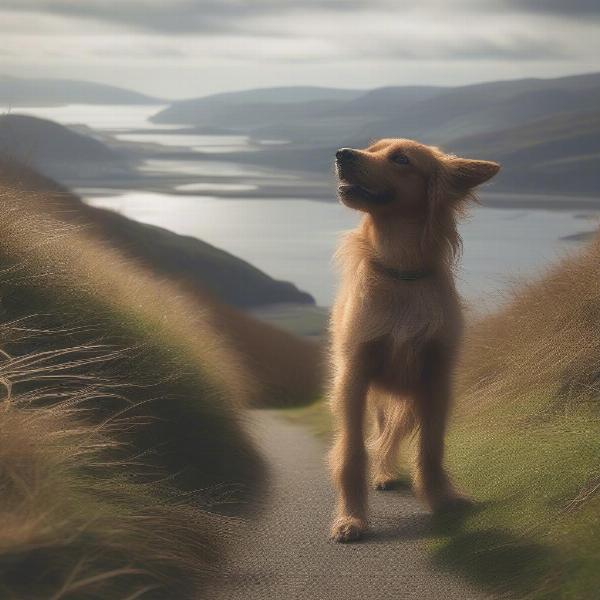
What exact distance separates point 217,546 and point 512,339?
14.1 ft

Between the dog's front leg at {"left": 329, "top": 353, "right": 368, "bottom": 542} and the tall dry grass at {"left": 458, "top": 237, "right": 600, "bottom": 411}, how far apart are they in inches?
51.1

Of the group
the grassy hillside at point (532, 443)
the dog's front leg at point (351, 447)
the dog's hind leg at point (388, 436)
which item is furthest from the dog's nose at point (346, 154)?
the grassy hillside at point (532, 443)

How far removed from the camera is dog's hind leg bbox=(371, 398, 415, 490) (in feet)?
21.2

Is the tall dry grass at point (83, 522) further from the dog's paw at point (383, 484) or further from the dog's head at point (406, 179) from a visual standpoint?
the dog's head at point (406, 179)

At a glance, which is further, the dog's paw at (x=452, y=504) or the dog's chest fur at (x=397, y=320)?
the dog's paw at (x=452, y=504)

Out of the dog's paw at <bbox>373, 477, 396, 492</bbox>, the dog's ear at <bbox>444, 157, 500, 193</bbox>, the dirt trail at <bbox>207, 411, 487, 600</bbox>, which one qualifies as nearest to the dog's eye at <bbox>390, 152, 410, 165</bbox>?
the dog's ear at <bbox>444, 157, 500, 193</bbox>

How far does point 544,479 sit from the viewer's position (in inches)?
235

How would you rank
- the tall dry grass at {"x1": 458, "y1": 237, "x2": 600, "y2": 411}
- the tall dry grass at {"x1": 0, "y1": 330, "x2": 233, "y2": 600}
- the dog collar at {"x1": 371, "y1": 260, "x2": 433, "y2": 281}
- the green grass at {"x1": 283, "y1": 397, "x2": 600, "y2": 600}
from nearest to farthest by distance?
the tall dry grass at {"x1": 0, "y1": 330, "x2": 233, "y2": 600} < the green grass at {"x1": 283, "y1": 397, "x2": 600, "y2": 600} < the dog collar at {"x1": 371, "y1": 260, "x2": 433, "y2": 281} < the tall dry grass at {"x1": 458, "y1": 237, "x2": 600, "y2": 411}

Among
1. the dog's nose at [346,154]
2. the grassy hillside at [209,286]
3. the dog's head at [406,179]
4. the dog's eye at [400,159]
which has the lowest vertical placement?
the grassy hillside at [209,286]

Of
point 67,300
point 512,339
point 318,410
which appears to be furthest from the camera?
point 318,410

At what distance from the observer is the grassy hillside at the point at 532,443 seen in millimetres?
5145

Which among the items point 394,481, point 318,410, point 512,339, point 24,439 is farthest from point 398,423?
point 318,410

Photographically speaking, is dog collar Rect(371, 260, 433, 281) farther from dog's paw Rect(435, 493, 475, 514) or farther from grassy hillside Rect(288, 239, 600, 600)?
dog's paw Rect(435, 493, 475, 514)

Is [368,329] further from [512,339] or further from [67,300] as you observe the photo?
[512,339]
